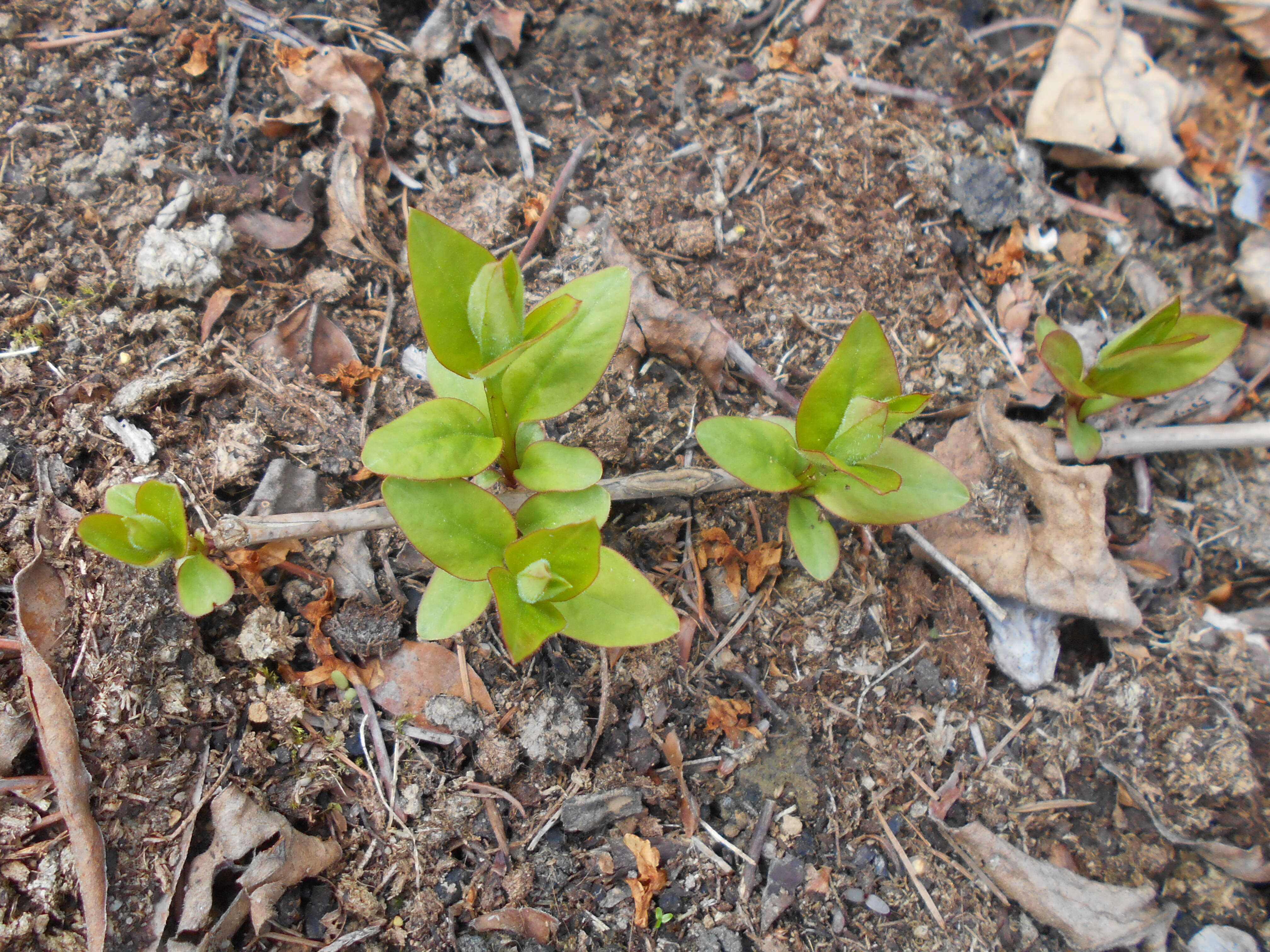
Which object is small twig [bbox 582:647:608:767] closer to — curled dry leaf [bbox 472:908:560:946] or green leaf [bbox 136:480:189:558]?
curled dry leaf [bbox 472:908:560:946]

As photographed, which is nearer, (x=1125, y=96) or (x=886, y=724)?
(x=886, y=724)

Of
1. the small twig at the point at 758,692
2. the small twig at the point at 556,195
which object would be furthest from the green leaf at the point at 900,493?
the small twig at the point at 556,195

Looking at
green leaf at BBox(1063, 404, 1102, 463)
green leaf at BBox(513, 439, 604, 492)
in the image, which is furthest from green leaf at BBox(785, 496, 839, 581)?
green leaf at BBox(1063, 404, 1102, 463)

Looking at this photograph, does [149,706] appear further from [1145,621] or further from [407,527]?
[1145,621]

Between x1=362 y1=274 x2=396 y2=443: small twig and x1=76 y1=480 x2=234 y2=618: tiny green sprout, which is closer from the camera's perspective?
x1=76 y1=480 x2=234 y2=618: tiny green sprout

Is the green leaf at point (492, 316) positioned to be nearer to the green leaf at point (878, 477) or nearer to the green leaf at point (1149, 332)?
the green leaf at point (878, 477)

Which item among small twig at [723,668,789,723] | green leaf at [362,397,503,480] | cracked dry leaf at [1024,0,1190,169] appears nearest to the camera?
green leaf at [362,397,503,480]

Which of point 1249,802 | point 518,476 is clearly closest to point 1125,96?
point 1249,802
